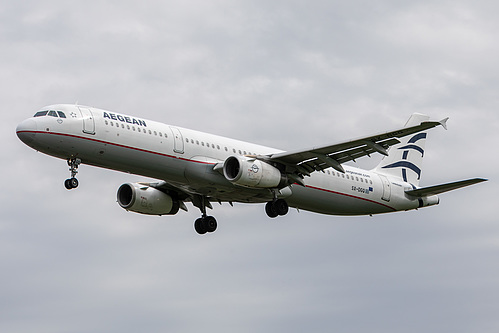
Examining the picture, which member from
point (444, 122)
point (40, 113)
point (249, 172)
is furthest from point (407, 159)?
point (40, 113)

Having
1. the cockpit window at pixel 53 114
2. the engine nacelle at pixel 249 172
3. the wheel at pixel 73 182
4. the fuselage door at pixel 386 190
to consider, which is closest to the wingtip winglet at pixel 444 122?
the engine nacelle at pixel 249 172

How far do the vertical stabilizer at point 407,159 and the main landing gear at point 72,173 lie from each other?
19442 mm

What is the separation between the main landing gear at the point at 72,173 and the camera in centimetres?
3934

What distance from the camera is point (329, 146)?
40.9 metres

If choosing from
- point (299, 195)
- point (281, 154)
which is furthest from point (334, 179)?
point (281, 154)

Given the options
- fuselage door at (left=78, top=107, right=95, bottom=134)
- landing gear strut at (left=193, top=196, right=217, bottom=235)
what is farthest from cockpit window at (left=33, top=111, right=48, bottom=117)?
landing gear strut at (left=193, top=196, right=217, bottom=235)

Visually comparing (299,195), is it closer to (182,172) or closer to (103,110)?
(182,172)

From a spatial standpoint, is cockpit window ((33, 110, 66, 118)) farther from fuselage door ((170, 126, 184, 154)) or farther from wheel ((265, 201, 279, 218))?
wheel ((265, 201, 279, 218))

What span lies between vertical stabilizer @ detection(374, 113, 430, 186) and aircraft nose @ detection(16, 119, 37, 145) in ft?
70.3

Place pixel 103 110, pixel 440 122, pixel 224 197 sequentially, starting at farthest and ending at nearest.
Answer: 1. pixel 224 197
2. pixel 103 110
3. pixel 440 122

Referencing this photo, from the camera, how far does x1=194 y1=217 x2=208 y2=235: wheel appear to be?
4788 centimetres

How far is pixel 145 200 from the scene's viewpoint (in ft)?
153

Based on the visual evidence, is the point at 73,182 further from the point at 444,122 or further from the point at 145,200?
the point at 444,122

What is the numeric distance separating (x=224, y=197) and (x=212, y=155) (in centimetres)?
334
